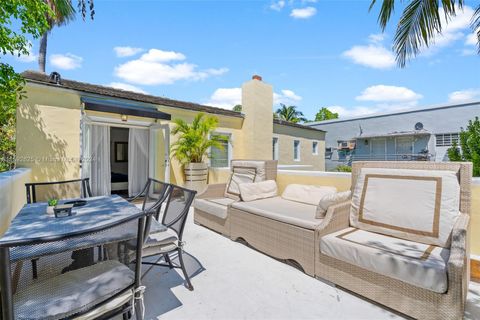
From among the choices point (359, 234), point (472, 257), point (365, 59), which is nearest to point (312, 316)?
point (359, 234)

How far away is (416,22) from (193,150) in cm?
648

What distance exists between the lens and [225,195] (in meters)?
5.54

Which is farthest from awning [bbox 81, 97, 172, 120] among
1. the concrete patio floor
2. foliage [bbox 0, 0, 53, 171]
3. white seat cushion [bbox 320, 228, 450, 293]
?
white seat cushion [bbox 320, 228, 450, 293]

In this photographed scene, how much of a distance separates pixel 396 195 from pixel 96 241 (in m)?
3.21

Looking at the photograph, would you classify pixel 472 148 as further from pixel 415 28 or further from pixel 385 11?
pixel 385 11

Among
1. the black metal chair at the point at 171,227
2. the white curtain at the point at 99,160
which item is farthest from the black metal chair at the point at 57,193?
the white curtain at the point at 99,160

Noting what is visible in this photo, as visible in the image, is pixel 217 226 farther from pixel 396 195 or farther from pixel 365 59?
pixel 365 59

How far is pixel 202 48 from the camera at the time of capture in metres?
9.74

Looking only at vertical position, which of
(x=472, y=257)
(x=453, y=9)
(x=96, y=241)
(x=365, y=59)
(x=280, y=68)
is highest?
(x=365, y=59)

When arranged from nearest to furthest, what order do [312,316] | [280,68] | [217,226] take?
[312,316] < [217,226] < [280,68]

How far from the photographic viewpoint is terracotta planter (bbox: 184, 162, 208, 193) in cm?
798

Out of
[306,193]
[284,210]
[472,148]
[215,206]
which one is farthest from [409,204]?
[472,148]

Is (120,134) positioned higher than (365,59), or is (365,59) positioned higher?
(365,59)

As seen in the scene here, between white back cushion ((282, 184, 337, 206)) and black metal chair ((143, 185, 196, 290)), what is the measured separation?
7.59 ft
